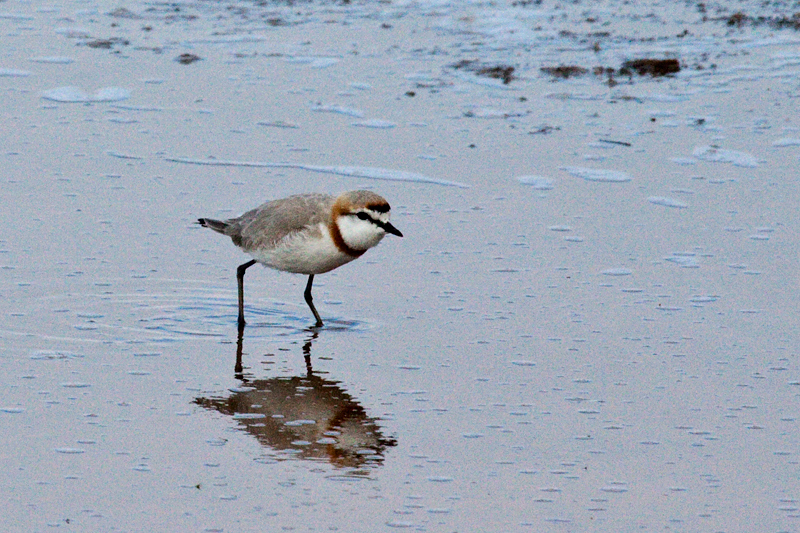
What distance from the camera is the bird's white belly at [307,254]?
8164 mm

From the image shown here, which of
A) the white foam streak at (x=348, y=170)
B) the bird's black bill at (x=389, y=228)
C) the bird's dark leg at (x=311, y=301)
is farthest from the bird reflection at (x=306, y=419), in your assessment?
the white foam streak at (x=348, y=170)

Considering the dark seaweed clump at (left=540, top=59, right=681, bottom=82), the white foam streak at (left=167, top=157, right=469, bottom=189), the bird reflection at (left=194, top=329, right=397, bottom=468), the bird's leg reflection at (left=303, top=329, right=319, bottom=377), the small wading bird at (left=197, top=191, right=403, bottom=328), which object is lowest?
the bird's leg reflection at (left=303, top=329, right=319, bottom=377)

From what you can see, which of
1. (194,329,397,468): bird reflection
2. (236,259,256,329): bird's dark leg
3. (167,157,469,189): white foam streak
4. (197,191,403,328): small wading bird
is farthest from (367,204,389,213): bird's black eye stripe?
(167,157,469,189): white foam streak

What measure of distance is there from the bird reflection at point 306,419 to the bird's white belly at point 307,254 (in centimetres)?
97

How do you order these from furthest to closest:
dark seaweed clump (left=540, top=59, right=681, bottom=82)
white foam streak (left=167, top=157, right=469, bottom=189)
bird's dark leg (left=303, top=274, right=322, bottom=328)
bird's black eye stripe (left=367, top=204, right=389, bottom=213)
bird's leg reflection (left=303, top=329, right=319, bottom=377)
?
dark seaweed clump (left=540, top=59, right=681, bottom=82)
white foam streak (left=167, top=157, right=469, bottom=189)
bird's dark leg (left=303, top=274, right=322, bottom=328)
bird's black eye stripe (left=367, top=204, right=389, bottom=213)
bird's leg reflection (left=303, top=329, right=319, bottom=377)

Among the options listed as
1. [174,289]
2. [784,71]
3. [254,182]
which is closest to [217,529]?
[174,289]

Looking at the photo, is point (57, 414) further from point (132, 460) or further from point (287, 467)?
point (287, 467)

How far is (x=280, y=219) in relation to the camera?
8414 millimetres

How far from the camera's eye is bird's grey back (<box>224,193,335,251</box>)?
27.1 ft

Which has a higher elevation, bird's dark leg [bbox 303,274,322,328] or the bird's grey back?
the bird's grey back

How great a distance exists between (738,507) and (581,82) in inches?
341

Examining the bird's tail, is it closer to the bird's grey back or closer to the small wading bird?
the bird's grey back

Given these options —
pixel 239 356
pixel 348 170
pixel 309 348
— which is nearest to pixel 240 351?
pixel 239 356

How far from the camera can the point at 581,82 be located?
13.9 meters
